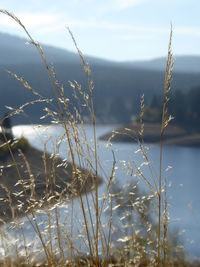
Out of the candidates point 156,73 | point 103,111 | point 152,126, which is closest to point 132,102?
point 103,111

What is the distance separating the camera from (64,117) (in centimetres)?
224

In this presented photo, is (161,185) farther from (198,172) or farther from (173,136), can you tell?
(173,136)

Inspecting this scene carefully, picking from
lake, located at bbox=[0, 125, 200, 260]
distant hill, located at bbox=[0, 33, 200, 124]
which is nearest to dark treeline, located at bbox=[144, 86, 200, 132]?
lake, located at bbox=[0, 125, 200, 260]

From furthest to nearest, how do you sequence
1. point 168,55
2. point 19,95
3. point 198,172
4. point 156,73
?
1. point 156,73
2. point 19,95
3. point 198,172
4. point 168,55

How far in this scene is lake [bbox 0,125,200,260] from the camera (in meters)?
2.43

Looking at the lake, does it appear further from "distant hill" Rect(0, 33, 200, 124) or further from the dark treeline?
"distant hill" Rect(0, 33, 200, 124)

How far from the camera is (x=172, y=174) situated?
18.4 ft

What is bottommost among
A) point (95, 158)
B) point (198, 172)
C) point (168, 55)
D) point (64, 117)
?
point (198, 172)

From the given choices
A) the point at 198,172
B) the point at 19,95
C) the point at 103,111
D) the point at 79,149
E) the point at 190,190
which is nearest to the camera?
the point at 79,149

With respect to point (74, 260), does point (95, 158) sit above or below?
above

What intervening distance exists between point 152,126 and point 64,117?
78603 millimetres

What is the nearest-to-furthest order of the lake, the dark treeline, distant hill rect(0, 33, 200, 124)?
the lake, the dark treeline, distant hill rect(0, 33, 200, 124)

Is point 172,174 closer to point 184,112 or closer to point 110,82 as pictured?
point 184,112

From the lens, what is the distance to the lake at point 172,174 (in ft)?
7.96
